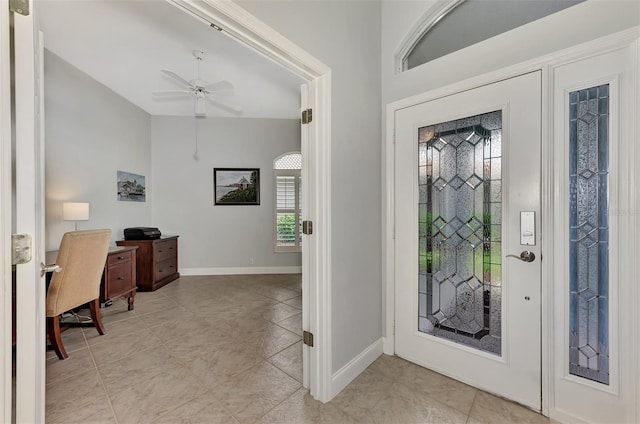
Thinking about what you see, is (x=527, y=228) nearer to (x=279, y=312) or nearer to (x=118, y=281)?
(x=279, y=312)

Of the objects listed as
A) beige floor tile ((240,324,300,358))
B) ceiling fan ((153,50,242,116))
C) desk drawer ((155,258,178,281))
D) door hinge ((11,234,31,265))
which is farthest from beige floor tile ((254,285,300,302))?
door hinge ((11,234,31,265))

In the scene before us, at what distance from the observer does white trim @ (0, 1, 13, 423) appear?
743 millimetres

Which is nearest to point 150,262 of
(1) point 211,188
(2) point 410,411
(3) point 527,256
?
(1) point 211,188

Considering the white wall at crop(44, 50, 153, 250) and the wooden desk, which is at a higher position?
the white wall at crop(44, 50, 153, 250)

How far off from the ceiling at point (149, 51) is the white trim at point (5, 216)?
1967 mm

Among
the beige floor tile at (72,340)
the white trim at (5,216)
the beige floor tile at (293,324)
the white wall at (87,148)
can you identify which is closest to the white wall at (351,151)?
the beige floor tile at (293,324)

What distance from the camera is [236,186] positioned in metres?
5.11

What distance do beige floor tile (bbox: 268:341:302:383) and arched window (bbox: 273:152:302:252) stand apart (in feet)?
9.53

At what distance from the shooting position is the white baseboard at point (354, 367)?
176 centimetres

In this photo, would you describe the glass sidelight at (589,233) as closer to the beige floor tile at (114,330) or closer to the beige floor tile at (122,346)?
the beige floor tile at (122,346)

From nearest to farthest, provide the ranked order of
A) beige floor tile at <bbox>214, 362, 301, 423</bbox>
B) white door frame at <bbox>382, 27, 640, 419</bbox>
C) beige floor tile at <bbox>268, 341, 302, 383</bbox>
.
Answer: white door frame at <bbox>382, 27, 640, 419</bbox> < beige floor tile at <bbox>214, 362, 301, 423</bbox> < beige floor tile at <bbox>268, 341, 302, 383</bbox>

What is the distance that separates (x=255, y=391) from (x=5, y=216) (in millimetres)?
1665

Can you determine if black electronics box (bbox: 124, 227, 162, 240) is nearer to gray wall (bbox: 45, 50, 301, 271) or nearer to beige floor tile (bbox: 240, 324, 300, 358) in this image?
gray wall (bbox: 45, 50, 301, 271)

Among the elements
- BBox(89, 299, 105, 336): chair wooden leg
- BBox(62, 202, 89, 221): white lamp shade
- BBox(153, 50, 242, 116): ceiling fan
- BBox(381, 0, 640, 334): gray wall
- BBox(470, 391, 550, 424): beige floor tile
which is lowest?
BBox(470, 391, 550, 424): beige floor tile
